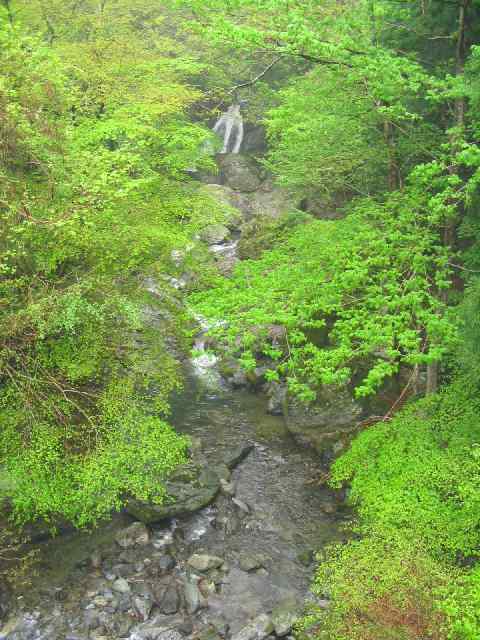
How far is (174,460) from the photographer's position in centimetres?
1223

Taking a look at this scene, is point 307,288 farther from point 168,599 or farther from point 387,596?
point 168,599

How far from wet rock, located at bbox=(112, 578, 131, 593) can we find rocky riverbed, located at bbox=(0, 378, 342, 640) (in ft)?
0.07

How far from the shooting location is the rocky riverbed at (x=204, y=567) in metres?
9.97

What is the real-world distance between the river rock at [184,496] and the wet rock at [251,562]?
2.00 meters

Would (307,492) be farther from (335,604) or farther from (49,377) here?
(49,377)

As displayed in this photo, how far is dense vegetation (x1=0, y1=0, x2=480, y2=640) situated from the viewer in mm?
9164

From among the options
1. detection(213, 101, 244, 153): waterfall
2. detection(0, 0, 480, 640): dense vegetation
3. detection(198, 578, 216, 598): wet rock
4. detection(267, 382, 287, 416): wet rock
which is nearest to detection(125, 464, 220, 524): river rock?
detection(0, 0, 480, 640): dense vegetation

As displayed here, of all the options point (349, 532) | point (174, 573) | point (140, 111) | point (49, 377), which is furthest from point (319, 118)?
point (174, 573)

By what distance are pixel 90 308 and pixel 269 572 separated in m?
7.13

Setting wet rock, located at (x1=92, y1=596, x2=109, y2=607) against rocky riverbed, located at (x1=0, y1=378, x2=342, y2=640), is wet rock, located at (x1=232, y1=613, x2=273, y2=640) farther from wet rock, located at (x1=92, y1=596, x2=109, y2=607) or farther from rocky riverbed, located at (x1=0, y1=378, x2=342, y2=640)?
wet rock, located at (x1=92, y1=596, x2=109, y2=607)

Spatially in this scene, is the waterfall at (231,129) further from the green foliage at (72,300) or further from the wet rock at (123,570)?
the wet rock at (123,570)

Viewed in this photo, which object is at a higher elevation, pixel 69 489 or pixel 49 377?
pixel 49 377

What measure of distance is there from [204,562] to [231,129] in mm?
37096

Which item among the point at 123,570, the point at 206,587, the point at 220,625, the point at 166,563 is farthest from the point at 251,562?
the point at 123,570
